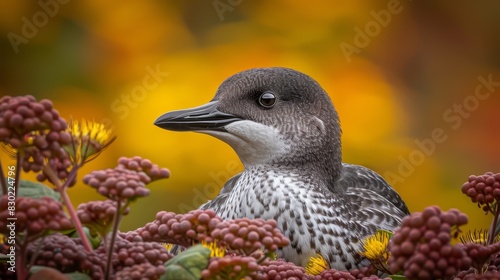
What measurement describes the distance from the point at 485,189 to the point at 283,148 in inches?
37.5

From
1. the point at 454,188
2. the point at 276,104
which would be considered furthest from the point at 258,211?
the point at 454,188

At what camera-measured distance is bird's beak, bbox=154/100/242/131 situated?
2.11m

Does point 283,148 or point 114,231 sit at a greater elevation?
point 283,148

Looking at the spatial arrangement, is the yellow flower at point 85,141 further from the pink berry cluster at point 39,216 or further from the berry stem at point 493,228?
the berry stem at point 493,228

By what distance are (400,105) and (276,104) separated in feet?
6.32

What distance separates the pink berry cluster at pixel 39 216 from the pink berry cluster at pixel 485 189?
61 centimetres

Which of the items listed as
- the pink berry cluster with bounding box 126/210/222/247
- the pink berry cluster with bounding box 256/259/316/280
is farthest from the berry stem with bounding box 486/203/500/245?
the pink berry cluster with bounding box 126/210/222/247

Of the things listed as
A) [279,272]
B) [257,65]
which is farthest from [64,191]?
[257,65]

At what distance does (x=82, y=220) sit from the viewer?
1043mm

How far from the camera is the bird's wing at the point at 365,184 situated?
2309 millimetres

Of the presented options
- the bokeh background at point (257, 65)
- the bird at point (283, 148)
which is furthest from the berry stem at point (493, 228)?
the bokeh background at point (257, 65)

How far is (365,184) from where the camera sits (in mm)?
2404

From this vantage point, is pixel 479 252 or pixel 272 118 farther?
pixel 272 118

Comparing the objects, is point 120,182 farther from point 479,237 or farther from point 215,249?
point 479,237
